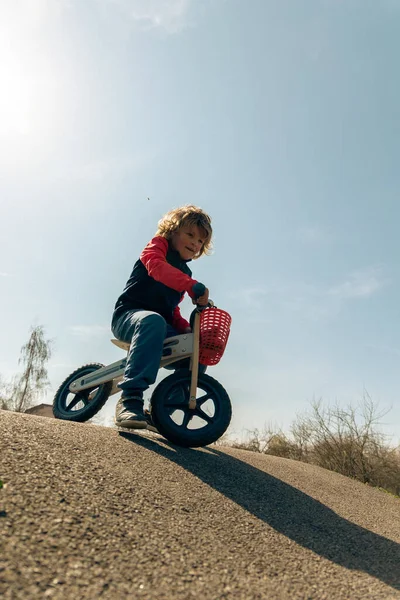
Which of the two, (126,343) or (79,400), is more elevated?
(126,343)

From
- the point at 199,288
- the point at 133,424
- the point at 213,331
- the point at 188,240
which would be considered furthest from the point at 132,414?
the point at 188,240

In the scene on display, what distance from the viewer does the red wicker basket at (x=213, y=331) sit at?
2875 millimetres

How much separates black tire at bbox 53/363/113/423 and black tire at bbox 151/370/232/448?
986 mm

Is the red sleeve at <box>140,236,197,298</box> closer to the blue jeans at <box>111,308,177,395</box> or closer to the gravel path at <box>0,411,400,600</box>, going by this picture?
the blue jeans at <box>111,308,177,395</box>

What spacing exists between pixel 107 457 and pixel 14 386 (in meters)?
19.5

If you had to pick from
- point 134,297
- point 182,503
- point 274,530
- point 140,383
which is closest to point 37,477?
point 182,503

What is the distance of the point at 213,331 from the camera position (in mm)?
2889

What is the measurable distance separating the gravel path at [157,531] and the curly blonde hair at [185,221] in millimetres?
1726

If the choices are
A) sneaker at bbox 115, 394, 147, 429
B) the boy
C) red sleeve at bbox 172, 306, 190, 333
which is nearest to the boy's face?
the boy

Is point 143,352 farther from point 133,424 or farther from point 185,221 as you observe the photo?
point 185,221

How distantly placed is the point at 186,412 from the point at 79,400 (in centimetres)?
148

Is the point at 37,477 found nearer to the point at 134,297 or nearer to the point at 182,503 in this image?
the point at 182,503

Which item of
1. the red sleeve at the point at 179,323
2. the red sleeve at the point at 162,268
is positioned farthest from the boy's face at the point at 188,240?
the red sleeve at the point at 179,323

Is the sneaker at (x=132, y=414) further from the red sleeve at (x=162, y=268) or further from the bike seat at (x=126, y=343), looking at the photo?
the red sleeve at (x=162, y=268)
